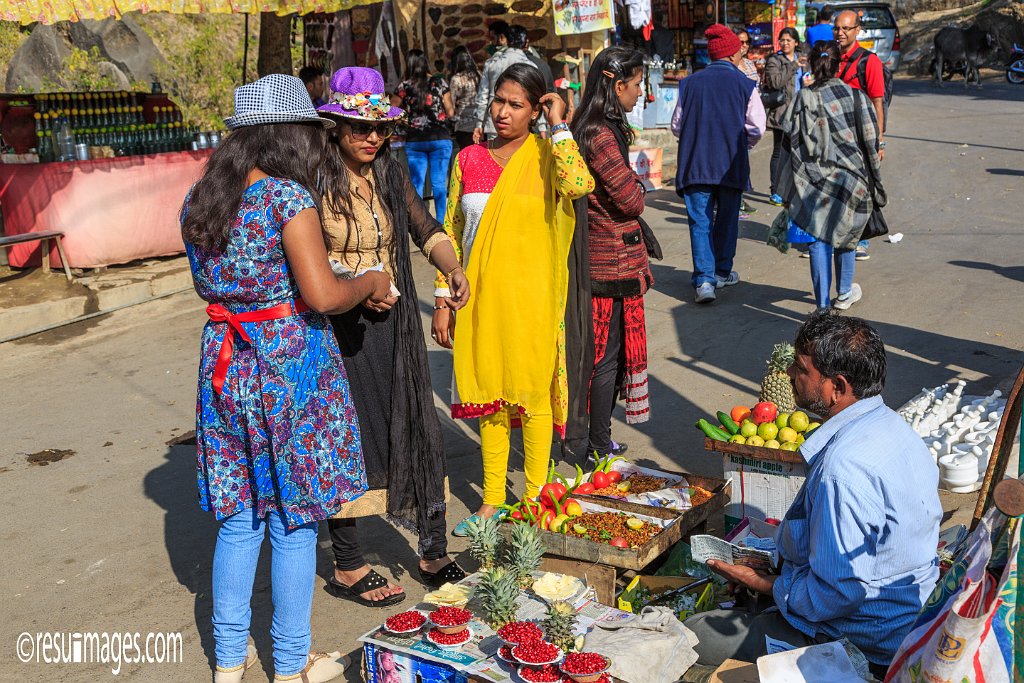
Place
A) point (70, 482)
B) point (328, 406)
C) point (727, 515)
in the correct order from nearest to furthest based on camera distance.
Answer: point (328, 406), point (727, 515), point (70, 482)

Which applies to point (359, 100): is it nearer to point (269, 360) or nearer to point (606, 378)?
point (269, 360)

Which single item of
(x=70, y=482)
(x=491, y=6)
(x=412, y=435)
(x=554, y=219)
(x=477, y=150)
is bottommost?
(x=70, y=482)

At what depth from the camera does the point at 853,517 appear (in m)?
2.74

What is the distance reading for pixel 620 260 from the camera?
5012 millimetres

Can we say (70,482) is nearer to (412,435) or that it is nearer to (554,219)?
(412,435)

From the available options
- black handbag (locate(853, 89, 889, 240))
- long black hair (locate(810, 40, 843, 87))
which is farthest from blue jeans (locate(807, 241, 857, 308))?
long black hair (locate(810, 40, 843, 87))

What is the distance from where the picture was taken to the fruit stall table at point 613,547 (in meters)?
3.71

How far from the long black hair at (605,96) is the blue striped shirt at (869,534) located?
7.68 ft

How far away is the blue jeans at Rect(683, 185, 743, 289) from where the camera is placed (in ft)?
26.0

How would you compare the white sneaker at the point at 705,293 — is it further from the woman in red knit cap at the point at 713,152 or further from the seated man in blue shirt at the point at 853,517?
the seated man in blue shirt at the point at 853,517

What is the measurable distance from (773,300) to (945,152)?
6.88m

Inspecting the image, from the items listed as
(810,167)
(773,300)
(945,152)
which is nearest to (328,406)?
(810,167)

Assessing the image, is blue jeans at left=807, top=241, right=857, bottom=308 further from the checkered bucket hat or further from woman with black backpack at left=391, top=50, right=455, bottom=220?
woman with black backpack at left=391, top=50, right=455, bottom=220

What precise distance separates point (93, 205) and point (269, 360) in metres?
6.57
